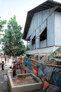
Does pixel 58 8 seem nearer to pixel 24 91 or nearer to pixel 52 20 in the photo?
pixel 52 20

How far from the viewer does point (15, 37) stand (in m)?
20.7

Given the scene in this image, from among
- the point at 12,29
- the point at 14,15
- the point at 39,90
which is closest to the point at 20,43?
the point at 12,29

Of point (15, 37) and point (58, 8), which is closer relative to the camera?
point (58, 8)

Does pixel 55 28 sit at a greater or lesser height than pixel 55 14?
lesser

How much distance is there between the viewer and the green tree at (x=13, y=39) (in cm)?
2023

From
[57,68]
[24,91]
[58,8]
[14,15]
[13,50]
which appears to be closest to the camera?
[57,68]

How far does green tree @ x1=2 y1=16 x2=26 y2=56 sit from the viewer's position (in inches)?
797

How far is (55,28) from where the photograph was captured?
1002 centimetres

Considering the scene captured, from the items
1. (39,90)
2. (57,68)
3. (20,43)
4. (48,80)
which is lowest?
(39,90)

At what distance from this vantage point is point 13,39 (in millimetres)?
20422

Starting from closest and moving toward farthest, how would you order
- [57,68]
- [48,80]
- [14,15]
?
[57,68] < [48,80] < [14,15]

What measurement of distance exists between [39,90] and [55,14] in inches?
337

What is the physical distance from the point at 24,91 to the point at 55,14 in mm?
9011

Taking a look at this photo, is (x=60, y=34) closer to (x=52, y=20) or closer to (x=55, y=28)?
(x=55, y=28)
